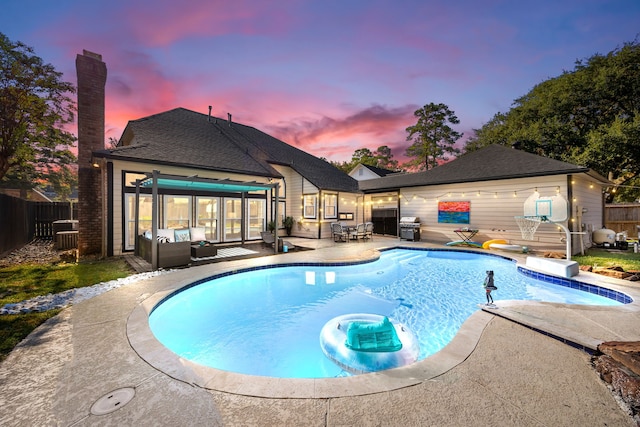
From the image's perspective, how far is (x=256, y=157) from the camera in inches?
580

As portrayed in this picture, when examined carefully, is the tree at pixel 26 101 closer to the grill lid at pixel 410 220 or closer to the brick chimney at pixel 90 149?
the brick chimney at pixel 90 149

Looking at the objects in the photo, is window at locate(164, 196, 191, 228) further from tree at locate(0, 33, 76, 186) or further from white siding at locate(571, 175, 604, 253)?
white siding at locate(571, 175, 604, 253)

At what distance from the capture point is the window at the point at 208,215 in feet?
35.3

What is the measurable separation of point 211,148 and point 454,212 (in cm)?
1247

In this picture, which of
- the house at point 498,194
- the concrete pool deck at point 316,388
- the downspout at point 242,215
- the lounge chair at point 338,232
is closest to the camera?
the concrete pool deck at point 316,388

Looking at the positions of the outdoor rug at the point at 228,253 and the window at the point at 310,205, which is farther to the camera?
the window at the point at 310,205

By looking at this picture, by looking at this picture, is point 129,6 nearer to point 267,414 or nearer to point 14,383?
point 14,383

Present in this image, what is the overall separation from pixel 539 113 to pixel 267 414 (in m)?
27.1

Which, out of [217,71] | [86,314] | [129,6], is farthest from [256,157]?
[86,314]

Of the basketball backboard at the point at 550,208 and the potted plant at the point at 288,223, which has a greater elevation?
the basketball backboard at the point at 550,208

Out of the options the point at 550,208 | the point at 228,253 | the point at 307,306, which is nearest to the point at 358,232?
the point at 228,253

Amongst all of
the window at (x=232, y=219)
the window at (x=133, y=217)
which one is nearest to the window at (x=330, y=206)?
the window at (x=232, y=219)

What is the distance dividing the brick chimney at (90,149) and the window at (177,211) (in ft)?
6.37

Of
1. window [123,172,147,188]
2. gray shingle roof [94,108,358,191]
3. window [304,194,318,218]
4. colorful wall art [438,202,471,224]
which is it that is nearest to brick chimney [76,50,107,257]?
window [123,172,147,188]
